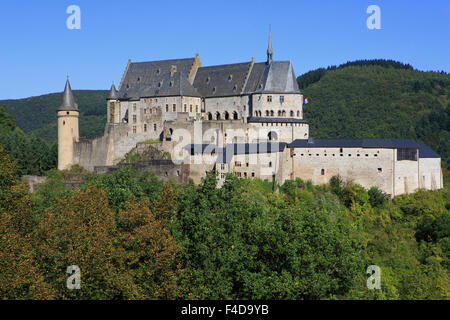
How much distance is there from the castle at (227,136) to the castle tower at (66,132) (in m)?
0.10

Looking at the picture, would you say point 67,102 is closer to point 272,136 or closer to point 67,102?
point 67,102

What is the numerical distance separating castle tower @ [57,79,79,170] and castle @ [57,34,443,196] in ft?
0.33

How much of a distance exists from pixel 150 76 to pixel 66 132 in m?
11.4

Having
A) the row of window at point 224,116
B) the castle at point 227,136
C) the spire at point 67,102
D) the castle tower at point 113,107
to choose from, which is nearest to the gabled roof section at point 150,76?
the castle at point 227,136

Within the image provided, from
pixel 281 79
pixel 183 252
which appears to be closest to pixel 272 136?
pixel 281 79

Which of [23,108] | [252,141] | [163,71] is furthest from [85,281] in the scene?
[23,108]

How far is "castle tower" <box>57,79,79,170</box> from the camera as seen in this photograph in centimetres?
6406

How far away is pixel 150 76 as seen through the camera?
6969cm

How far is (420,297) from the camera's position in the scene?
40.5 meters

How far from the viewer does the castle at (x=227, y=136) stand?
54688 millimetres

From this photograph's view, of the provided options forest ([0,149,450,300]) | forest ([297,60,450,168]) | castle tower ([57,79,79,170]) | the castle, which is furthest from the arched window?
forest ([297,60,450,168])

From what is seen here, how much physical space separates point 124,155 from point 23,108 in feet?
392

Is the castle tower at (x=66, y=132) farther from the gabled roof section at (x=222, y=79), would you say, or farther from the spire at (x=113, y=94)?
the gabled roof section at (x=222, y=79)
